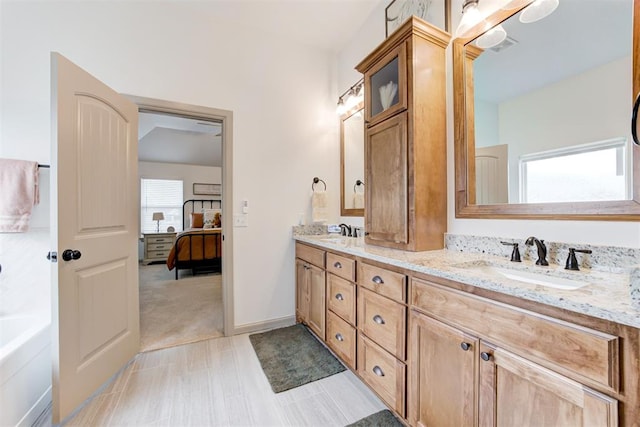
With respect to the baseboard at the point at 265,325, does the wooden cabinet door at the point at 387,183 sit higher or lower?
higher

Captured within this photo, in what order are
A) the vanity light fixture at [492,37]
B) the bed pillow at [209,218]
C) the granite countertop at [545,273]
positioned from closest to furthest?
the granite countertop at [545,273] < the vanity light fixture at [492,37] < the bed pillow at [209,218]

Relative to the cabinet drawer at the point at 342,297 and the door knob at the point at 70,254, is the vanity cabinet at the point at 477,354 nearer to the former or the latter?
the cabinet drawer at the point at 342,297

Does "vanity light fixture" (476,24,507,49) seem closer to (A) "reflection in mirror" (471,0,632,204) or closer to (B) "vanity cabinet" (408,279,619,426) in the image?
(A) "reflection in mirror" (471,0,632,204)

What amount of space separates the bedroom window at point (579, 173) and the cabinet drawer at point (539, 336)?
2.27 ft

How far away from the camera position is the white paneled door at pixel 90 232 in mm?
1446

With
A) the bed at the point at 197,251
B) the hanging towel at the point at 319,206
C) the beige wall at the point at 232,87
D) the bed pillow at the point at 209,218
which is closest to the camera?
the beige wall at the point at 232,87

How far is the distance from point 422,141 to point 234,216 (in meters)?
1.77

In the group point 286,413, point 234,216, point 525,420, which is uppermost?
point 234,216

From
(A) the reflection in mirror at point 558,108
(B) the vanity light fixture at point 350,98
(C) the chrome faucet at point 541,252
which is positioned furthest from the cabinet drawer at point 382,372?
(B) the vanity light fixture at point 350,98

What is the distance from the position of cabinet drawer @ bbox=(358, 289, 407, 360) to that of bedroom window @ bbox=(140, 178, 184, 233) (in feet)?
20.7

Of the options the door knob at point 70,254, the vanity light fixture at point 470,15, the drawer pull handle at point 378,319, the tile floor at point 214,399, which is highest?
the vanity light fixture at point 470,15

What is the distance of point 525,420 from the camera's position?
0.85 meters

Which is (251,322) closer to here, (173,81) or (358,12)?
(173,81)

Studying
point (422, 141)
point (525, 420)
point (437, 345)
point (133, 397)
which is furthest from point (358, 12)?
point (133, 397)
